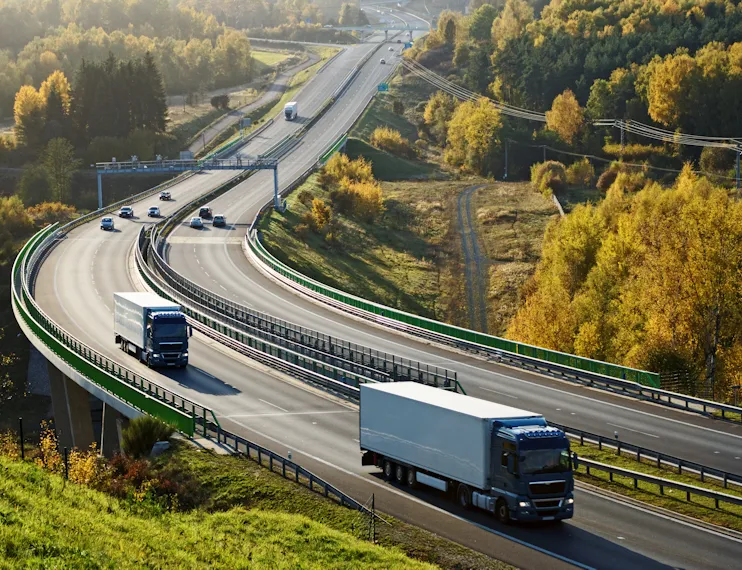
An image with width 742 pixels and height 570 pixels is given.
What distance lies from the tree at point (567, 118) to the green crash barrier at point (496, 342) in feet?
276

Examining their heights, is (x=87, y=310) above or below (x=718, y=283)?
below

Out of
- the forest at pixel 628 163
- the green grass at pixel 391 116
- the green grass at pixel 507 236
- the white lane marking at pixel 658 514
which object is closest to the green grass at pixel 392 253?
the green grass at pixel 507 236

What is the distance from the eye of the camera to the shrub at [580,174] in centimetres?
14825

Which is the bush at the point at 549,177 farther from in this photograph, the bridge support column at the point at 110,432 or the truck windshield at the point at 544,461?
the truck windshield at the point at 544,461

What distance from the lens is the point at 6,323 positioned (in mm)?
90062

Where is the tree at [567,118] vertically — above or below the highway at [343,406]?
above

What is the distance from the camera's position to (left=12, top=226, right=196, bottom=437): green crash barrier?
4441 centimetres

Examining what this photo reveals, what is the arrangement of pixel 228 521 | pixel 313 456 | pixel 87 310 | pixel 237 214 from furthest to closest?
1. pixel 237 214
2. pixel 87 310
3. pixel 313 456
4. pixel 228 521

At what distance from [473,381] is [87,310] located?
31333 mm

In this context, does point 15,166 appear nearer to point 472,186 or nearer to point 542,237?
point 472,186

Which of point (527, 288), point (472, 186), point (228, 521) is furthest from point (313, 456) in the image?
point (472, 186)

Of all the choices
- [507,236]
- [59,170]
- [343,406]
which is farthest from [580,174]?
[343,406]

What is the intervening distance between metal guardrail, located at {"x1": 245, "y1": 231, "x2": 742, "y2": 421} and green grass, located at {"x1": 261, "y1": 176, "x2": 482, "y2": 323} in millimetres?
12230

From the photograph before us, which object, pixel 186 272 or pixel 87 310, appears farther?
pixel 186 272
